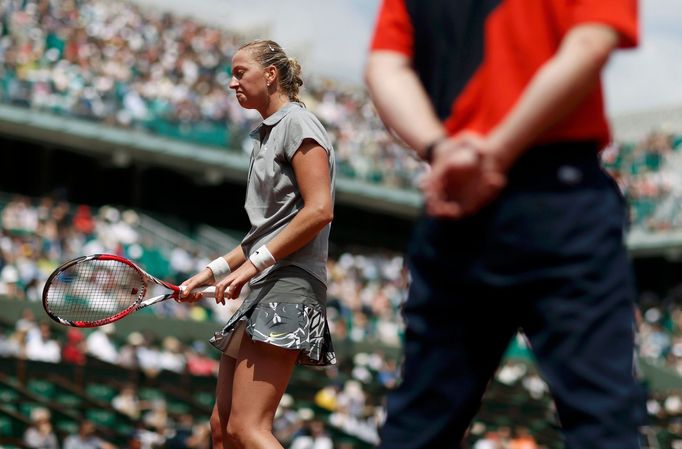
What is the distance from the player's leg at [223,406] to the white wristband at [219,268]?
1.07 feet

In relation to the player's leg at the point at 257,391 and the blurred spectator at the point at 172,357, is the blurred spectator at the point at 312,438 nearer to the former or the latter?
the blurred spectator at the point at 172,357

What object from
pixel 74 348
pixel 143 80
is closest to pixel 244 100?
pixel 74 348

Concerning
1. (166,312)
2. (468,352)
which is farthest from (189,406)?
(468,352)

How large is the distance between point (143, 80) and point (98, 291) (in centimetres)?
1730

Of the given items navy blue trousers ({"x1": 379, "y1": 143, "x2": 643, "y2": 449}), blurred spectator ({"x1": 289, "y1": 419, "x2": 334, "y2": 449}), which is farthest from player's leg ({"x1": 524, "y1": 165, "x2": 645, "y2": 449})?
blurred spectator ({"x1": 289, "y1": 419, "x2": 334, "y2": 449})

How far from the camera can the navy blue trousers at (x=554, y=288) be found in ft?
7.03

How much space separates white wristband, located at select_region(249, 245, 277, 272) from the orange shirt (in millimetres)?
1702

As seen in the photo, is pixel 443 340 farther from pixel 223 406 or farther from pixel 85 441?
pixel 85 441

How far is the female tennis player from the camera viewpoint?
3.97m

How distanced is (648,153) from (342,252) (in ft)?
31.4

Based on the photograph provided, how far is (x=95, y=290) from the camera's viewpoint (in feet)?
16.6

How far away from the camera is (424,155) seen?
7.22ft

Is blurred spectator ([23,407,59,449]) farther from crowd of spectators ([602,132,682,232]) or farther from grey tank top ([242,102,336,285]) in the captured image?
crowd of spectators ([602,132,682,232])

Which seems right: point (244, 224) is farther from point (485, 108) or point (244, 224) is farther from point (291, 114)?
point (485, 108)
